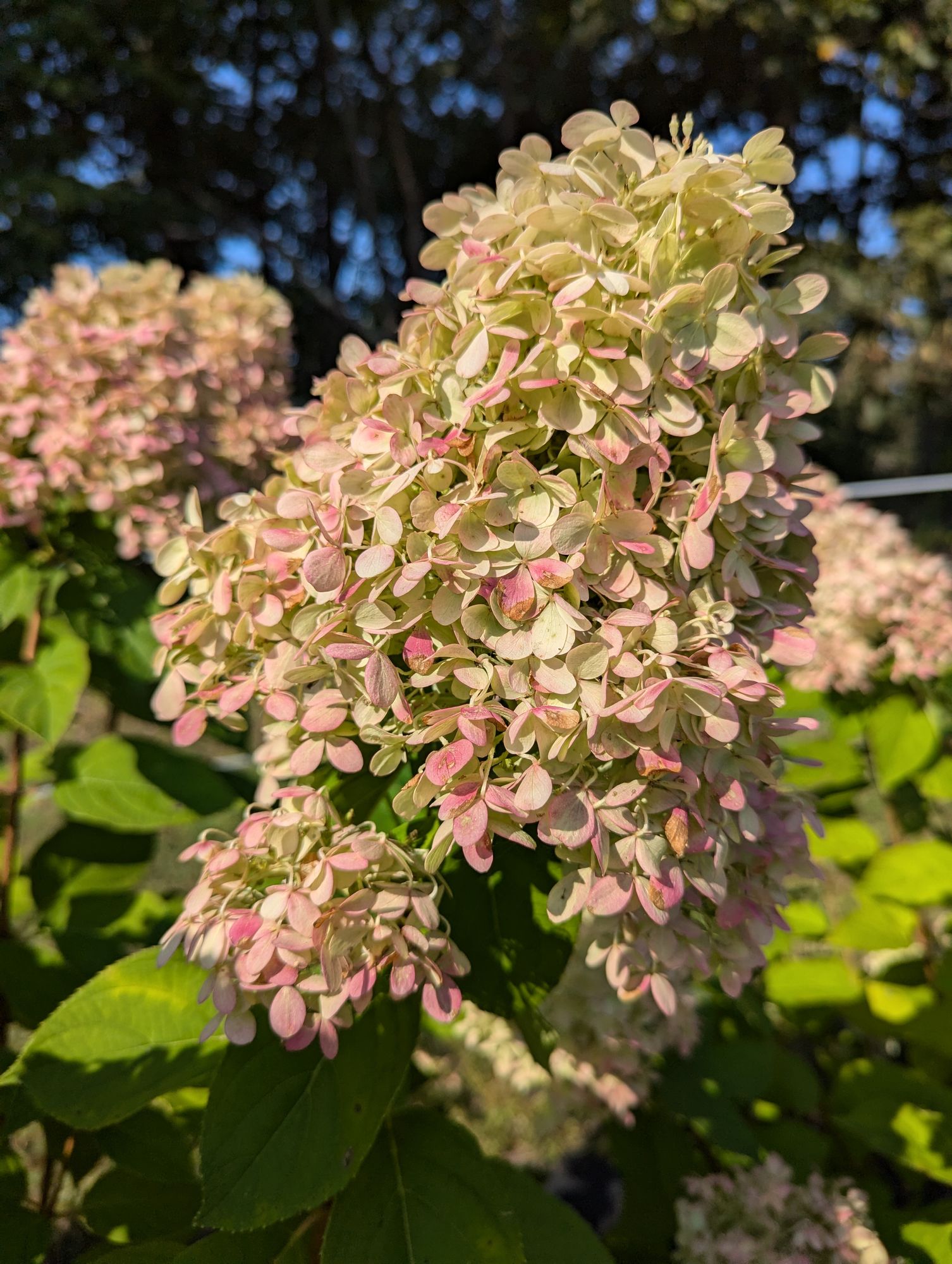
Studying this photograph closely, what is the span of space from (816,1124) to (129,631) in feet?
5.17

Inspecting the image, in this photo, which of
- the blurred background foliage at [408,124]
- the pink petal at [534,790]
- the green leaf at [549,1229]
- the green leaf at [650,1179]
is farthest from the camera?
the blurred background foliage at [408,124]

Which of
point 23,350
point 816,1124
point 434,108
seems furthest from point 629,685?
point 434,108

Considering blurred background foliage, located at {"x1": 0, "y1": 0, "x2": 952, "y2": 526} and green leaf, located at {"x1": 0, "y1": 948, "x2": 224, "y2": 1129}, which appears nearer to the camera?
green leaf, located at {"x1": 0, "y1": 948, "x2": 224, "y2": 1129}

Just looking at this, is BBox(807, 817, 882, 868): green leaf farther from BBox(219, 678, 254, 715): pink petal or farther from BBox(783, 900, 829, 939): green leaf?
BBox(219, 678, 254, 715): pink petal

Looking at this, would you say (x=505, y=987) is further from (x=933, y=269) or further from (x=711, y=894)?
(x=933, y=269)

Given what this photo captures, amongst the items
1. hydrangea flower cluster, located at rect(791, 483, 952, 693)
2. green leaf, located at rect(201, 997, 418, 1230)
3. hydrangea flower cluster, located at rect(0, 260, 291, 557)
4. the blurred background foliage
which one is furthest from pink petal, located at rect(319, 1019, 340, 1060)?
the blurred background foliage

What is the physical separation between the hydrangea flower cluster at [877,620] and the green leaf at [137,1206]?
1.33m

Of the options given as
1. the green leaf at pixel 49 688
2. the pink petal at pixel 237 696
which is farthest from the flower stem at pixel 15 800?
the pink petal at pixel 237 696

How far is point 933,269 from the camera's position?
9.16 m

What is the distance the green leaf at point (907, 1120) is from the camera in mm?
1235

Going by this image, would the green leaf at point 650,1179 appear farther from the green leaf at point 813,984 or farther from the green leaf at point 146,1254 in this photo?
the green leaf at point 146,1254

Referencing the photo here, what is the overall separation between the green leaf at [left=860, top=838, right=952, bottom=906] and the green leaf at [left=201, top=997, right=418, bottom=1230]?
1.11 metres

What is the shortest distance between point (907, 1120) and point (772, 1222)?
26 centimetres

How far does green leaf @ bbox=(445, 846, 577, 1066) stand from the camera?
793 mm
